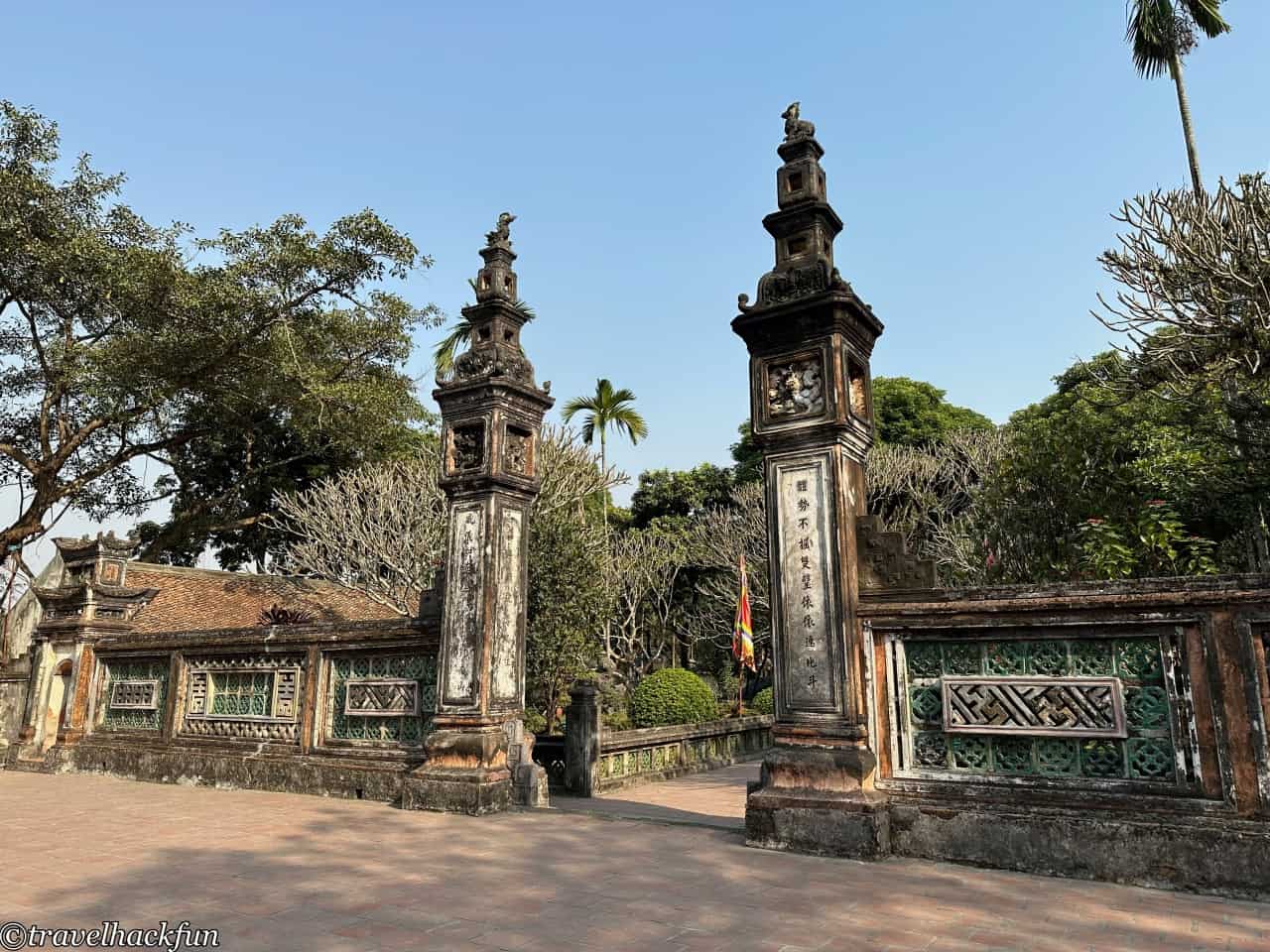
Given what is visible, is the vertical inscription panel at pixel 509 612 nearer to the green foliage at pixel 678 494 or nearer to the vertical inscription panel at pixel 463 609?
the vertical inscription panel at pixel 463 609

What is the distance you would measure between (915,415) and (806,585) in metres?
25.9

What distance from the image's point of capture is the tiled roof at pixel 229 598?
19.6 metres

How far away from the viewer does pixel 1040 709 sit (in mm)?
5426

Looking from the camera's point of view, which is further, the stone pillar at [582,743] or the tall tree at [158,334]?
the tall tree at [158,334]

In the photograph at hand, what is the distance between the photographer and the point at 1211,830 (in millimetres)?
4758

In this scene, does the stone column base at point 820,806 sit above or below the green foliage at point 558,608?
below

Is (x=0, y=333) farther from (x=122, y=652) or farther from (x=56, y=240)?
(x=122, y=652)

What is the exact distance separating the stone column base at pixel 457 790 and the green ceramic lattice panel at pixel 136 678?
16.3ft

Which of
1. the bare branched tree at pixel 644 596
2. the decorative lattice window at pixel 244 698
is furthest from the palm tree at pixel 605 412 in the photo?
the decorative lattice window at pixel 244 698

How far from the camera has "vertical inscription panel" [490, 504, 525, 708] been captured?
7.89 metres

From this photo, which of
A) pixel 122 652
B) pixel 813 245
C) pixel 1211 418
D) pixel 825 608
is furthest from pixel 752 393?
pixel 122 652

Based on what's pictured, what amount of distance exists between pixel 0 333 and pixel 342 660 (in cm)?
2009

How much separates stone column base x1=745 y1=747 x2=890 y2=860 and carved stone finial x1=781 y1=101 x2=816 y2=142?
16.3 ft

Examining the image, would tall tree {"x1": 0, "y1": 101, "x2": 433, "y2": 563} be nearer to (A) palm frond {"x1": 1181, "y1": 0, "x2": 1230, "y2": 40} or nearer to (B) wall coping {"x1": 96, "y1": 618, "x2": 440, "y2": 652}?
(B) wall coping {"x1": 96, "y1": 618, "x2": 440, "y2": 652}
